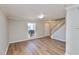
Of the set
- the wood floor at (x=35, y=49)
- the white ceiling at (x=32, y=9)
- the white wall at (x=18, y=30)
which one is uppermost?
the white ceiling at (x=32, y=9)

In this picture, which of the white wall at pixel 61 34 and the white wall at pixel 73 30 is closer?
the white wall at pixel 73 30

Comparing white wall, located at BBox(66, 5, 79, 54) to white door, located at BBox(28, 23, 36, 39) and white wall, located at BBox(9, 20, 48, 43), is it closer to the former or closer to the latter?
white wall, located at BBox(9, 20, 48, 43)

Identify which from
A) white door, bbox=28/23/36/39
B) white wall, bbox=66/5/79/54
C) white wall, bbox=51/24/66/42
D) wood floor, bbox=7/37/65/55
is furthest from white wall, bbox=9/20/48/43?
white wall, bbox=66/5/79/54

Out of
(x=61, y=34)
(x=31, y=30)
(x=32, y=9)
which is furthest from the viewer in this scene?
(x=31, y=30)

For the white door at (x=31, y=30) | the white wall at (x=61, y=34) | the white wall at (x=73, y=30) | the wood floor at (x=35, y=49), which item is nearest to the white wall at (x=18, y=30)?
the white door at (x=31, y=30)

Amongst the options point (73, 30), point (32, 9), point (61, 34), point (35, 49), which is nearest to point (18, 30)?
point (35, 49)

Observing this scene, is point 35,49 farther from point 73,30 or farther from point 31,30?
point 31,30

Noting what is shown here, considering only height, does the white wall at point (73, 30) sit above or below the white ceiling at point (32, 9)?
below

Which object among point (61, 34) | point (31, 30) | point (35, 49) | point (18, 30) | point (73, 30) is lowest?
point (35, 49)

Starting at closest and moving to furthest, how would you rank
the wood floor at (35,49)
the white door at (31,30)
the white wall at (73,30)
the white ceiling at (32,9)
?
the white ceiling at (32,9), the white wall at (73,30), the wood floor at (35,49), the white door at (31,30)

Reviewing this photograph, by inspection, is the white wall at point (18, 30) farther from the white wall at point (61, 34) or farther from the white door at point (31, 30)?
the white wall at point (61, 34)

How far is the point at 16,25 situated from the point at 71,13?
346cm
